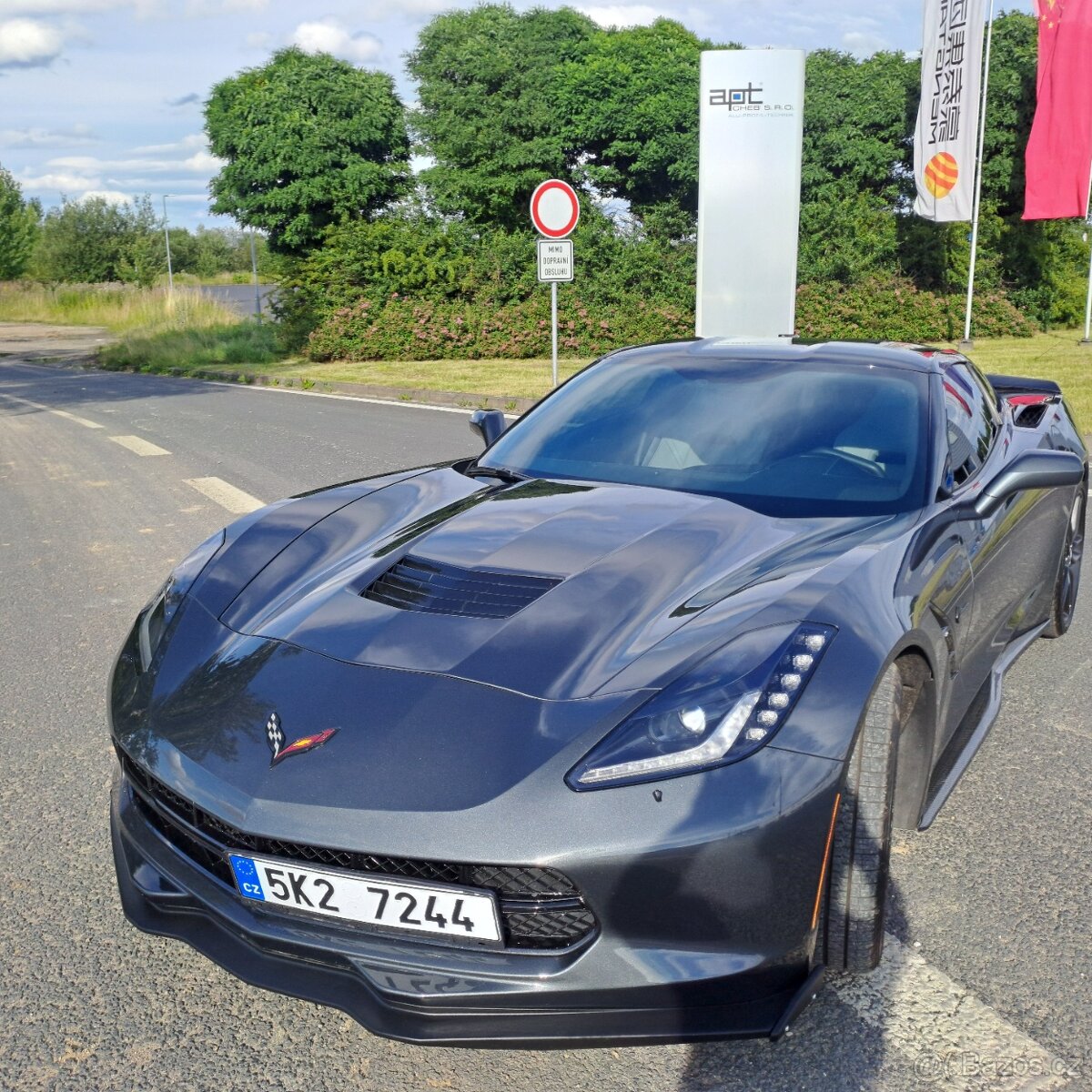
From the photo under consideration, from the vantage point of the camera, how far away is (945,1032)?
2240 mm

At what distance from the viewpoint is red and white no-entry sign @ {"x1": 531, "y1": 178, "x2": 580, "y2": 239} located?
13.2 metres

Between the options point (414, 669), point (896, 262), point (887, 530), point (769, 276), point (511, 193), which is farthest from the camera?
point (511, 193)

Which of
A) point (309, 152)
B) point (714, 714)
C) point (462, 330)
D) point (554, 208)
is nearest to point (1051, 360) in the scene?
point (554, 208)

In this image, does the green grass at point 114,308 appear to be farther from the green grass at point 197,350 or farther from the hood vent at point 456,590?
the hood vent at point 456,590

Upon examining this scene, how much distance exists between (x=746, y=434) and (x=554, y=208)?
10424 mm

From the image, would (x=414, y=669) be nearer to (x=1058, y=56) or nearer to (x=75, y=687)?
(x=75, y=687)

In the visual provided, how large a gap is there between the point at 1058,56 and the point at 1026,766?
18.1 meters

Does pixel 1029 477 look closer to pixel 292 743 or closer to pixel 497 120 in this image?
pixel 292 743

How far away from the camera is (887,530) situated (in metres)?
Answer: 2.85

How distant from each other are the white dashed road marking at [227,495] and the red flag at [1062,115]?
15.7 m

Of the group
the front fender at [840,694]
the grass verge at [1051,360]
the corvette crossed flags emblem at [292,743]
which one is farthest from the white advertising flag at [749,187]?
the corvette crossed flags emblem at [292,743]

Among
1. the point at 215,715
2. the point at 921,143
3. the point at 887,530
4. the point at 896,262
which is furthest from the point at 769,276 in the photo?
the point at 215,715

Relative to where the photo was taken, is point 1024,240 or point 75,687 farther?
point 1024,240

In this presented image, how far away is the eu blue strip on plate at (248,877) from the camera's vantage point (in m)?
2.08
